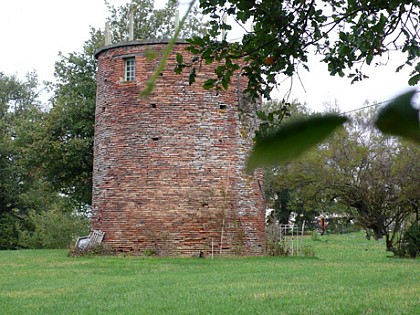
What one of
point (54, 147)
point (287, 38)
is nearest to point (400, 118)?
point (287, 38)

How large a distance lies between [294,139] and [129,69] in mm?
16729

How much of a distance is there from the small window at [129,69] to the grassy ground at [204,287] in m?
Result: 4.42

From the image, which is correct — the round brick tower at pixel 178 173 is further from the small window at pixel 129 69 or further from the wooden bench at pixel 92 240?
the wooden bench at pixel 92 240

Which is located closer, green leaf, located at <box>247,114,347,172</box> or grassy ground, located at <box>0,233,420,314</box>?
green leaf, located at <box>247,114,347,172</box>

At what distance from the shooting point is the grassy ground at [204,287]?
836 centimetres

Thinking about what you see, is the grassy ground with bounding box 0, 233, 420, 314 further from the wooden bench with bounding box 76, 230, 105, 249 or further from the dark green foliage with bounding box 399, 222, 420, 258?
the dark green foliage with bounding box 399, 222, 420, 258

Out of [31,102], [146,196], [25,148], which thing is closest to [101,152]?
[146,196]

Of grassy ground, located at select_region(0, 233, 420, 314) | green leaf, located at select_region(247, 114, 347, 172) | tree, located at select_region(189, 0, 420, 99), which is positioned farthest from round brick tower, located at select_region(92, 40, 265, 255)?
green leaf, located at select_region(247, 114, 347, 172)

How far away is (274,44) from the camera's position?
2.86 metres

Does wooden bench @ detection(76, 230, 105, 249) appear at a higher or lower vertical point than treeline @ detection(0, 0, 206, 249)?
lower

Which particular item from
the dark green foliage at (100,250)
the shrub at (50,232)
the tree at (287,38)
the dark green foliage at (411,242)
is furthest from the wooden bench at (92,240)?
the tree at (287,38)

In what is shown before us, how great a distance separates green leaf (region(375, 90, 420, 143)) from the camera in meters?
0.39

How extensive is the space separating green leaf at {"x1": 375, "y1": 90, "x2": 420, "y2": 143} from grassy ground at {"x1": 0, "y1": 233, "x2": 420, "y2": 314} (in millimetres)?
7608

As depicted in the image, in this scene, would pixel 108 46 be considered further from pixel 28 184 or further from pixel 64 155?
pixel 28 184
